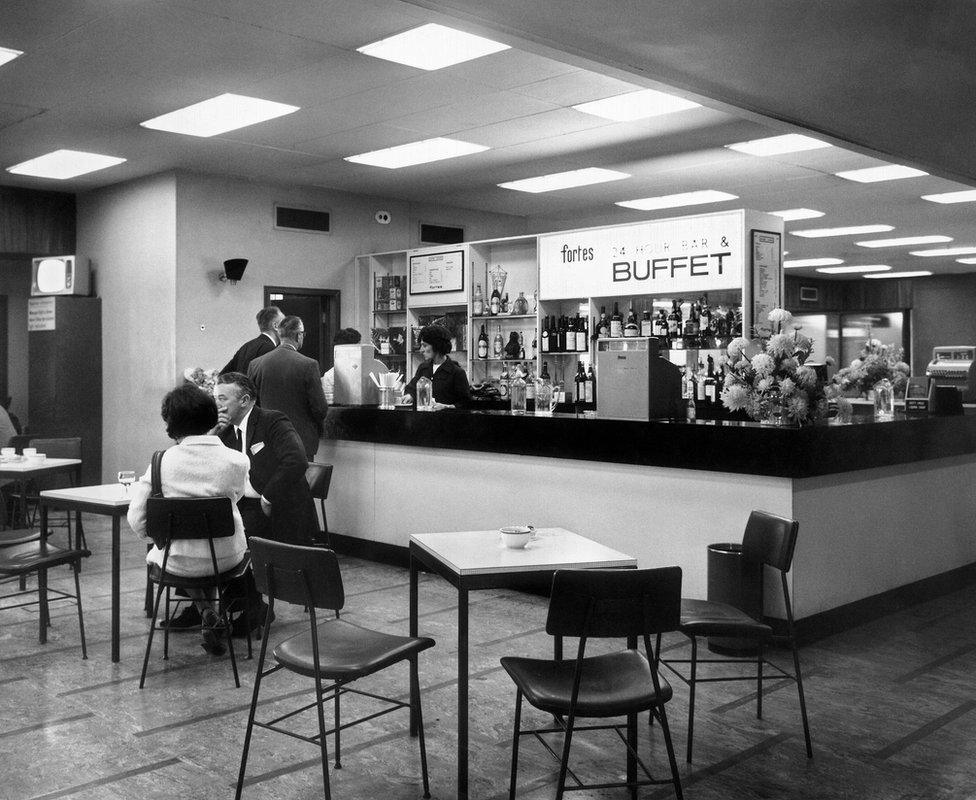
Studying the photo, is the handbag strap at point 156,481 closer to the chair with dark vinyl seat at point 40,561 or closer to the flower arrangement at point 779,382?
the chair with dark vinyl seat at point 40,561

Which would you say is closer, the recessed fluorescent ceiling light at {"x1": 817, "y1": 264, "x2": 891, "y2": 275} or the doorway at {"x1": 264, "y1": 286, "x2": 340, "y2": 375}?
the doorway at {"x1": 264, "y1": 286, "x2": 340, "y2": 375}

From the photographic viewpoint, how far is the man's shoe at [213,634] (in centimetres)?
480

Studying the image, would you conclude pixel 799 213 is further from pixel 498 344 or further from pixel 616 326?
pixel 498 344

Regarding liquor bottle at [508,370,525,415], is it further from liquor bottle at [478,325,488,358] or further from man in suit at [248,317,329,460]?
liquor bottle at [478,325,488,358]

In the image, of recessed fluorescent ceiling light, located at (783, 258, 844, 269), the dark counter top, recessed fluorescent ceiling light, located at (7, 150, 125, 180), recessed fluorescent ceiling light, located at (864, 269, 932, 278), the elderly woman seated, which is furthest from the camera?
recessed fluorescent ceiling light, located at (864, 269, 932, 278)

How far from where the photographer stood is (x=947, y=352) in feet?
27.7

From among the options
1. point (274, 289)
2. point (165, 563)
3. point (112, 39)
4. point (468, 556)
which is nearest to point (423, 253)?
point (274, 289)

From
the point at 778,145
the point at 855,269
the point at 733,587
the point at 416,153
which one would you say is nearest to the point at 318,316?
the point at 416,153

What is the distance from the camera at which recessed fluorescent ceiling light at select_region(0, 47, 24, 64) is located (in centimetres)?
576

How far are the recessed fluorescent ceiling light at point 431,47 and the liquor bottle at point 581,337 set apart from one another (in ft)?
11.8

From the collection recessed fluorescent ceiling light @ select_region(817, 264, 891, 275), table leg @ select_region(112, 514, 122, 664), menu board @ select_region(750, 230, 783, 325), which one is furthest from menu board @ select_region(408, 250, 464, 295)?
recessed fluorescent ceiling light @ select_region(817, 264, 891, 275)

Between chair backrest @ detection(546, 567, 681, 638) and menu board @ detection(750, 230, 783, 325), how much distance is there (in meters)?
5.22

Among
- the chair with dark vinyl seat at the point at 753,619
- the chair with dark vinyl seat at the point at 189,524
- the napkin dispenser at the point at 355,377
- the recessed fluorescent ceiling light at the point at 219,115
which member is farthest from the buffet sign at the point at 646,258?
the chair with dark vinyl seat at the point at 189,524

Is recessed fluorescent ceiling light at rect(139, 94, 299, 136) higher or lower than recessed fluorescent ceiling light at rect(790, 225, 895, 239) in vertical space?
higher
